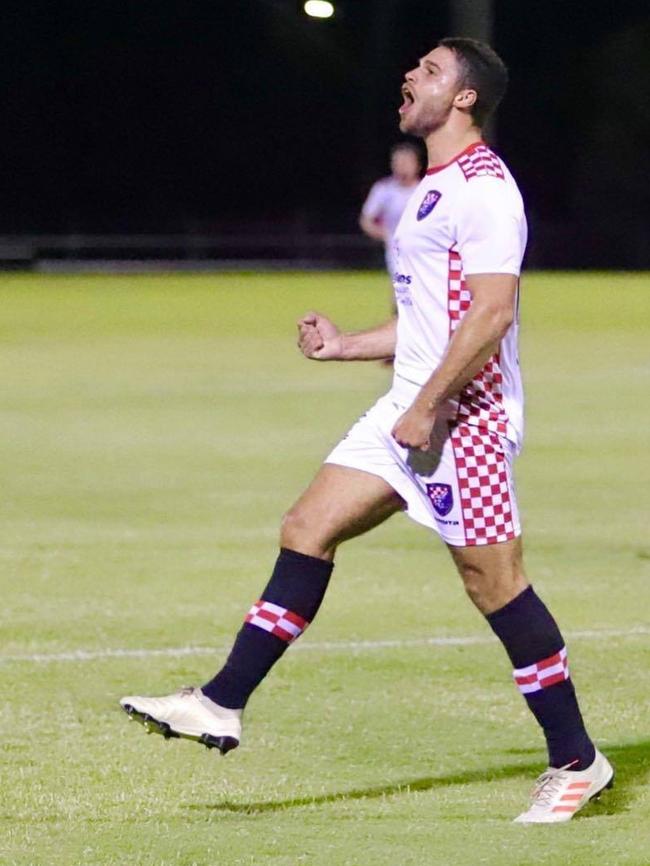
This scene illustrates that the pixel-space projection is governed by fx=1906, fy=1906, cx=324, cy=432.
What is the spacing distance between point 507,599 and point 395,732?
4.36 feet

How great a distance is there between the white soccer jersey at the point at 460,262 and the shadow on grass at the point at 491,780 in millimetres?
1093

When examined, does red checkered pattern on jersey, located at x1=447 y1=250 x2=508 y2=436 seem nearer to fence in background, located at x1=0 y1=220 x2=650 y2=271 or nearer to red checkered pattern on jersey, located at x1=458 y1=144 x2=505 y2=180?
red checkered pattern on jersey, located at x1=458 y1=144 x2=505 y2=180

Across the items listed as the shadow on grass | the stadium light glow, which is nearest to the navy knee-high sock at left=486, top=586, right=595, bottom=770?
the shadow on grass

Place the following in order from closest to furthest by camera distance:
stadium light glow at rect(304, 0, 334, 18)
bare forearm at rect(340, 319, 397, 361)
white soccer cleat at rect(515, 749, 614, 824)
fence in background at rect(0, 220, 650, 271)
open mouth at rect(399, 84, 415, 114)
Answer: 1. white soccer cleat at rect(515, 749, 614, 824)
2. open mouth at rect(399, 84, 415, 114)
3. bare forearm at rect(340, 319, 397, 361)
4. stadium light glow at rect(304, 0, 334, 18)
5. fence in background at rect(0, 220, 650, 271)

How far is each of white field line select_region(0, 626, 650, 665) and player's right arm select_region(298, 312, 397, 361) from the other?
219 cm

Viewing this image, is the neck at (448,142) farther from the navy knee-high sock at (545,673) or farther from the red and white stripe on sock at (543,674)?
the red and white stripe on sock at (543,674)

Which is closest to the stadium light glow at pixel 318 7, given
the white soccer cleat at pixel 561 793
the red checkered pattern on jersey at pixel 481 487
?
the red checkered pattern on jersey at pixel 481 487

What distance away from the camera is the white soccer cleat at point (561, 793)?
17.2 feet

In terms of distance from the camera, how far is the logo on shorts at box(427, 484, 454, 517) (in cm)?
529

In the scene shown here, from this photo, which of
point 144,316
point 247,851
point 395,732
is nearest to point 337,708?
point 395,732

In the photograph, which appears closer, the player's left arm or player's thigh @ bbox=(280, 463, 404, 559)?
the player's left arm

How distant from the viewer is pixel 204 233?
55219mm

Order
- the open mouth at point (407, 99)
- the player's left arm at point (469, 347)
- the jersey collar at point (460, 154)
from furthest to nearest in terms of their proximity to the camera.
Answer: the open mouth at point (407, 99), the jersey collar at point (460, 154), the player's left arm at point (469, 347)

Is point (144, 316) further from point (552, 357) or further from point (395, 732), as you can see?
point (395, 732)
